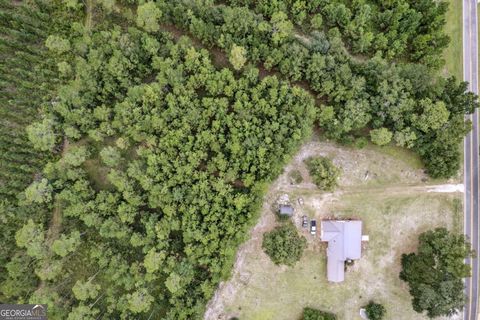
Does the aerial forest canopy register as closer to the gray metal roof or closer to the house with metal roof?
the gray metal roof

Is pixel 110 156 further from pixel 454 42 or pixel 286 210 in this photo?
pixel 454 42

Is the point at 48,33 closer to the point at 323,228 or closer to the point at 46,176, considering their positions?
the point at 46,176

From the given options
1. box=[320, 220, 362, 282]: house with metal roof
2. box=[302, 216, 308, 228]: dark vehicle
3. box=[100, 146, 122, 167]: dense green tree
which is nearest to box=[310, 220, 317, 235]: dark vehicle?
box=[302, 216, 308, 228]: dark vehicle

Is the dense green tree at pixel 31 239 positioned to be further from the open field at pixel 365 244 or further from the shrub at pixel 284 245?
the shrub at pixel 284 245

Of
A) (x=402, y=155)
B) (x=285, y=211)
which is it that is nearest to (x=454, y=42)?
(x=402, y=155)

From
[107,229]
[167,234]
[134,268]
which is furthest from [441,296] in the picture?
[107,229]

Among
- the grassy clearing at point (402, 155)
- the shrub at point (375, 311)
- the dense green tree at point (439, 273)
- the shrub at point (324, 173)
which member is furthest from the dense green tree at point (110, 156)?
the dense green tree at point (439, 273)
